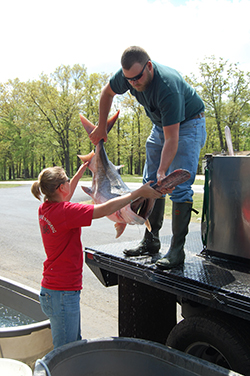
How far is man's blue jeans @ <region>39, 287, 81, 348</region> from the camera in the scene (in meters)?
2.43

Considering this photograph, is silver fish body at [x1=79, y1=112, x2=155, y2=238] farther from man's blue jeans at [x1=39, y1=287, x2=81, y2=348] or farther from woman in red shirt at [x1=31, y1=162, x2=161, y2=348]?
man's blue jeans at [x1=39, y1=287, x2=81, y2=348]

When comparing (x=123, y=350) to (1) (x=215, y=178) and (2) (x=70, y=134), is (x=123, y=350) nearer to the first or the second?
(1) (x=215, y=178)

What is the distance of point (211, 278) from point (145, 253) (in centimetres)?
99

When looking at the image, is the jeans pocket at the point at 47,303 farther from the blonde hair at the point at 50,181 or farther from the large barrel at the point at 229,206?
the large barrel at the point at 229,206

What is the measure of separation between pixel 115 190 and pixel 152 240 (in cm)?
68

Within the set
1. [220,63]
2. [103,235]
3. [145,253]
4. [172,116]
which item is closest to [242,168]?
[172,116]

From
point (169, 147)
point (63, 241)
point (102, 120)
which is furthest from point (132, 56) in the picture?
point (63, 241)

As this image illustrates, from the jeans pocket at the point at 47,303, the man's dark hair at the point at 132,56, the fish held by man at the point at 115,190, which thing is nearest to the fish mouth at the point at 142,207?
the fish held by man at the point at 115,190

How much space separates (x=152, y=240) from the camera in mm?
3348

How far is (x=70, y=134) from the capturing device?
36781mm

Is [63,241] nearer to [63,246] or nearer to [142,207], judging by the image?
[63,246]

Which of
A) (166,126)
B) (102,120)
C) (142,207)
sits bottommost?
(142,207)

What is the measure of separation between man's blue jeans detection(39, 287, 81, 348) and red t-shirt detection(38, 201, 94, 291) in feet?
0.19

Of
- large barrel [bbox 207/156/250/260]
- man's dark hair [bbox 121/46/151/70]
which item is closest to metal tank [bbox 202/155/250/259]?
large barrel [bbox 207/156/250/260]
